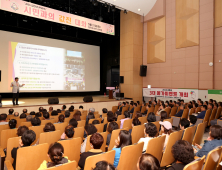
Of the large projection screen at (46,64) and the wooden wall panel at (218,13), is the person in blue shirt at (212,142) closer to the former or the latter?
the wooden wall panel at (218,13)

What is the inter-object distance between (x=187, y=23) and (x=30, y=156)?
10263 millimetres

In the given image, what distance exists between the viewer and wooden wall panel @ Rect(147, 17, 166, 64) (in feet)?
35.8

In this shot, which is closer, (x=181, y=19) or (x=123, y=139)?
(x=123, y=139)

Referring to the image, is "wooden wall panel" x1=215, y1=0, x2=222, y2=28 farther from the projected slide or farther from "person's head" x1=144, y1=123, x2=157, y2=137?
the projected slide

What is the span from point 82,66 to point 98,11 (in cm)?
417

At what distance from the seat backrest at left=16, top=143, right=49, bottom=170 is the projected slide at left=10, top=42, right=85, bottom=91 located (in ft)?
30.4

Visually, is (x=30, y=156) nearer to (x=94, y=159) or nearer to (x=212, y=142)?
(x=94, y=159)

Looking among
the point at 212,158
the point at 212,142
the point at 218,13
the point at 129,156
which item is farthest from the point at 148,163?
the point at 218,13

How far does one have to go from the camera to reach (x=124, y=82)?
12.2 metres

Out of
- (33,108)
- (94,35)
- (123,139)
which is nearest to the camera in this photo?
(123,139)

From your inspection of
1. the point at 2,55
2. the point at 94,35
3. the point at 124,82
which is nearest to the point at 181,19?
the point at 124,82

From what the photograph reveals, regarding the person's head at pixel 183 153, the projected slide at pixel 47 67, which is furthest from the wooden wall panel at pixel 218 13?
the person's head at pixel 183 153

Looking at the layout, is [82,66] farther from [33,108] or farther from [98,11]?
[33,108]

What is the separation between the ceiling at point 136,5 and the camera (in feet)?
32.6
